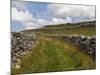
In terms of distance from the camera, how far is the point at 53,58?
3029 millimetres

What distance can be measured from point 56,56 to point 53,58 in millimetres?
51

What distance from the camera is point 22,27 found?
2904mm

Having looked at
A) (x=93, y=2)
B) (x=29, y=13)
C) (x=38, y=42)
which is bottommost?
(x=38, y=42)

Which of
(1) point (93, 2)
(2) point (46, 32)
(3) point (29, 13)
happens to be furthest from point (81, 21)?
(3) point (29, 13)

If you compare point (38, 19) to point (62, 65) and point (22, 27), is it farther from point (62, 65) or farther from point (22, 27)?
point (62, 65)

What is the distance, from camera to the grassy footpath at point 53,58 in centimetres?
293

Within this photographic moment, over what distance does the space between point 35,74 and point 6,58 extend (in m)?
0.45

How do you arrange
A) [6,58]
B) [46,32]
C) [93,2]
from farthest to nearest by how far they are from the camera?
[93,2], [46,32], [6,58]

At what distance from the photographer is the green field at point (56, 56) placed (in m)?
2.93

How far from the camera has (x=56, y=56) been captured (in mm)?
3043

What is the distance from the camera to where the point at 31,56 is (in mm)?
2930

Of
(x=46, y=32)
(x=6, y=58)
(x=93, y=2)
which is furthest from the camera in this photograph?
(x=93, y=2)
